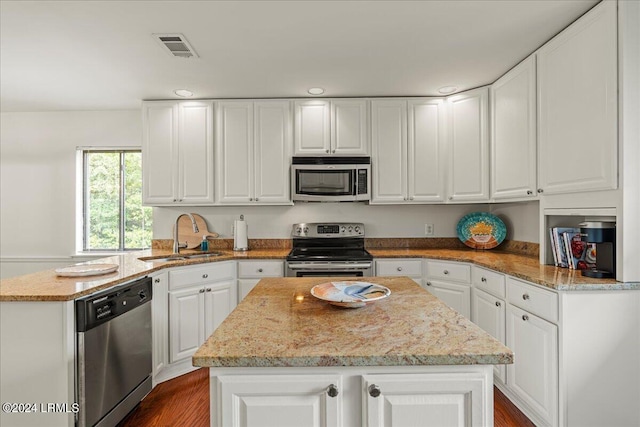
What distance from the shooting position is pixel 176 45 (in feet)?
7.51

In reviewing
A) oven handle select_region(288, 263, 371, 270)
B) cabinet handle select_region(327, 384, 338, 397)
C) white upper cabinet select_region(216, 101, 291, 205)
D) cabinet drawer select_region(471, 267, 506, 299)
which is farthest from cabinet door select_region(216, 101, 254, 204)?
cabinet handle select_region(327, 384, 338, 397)

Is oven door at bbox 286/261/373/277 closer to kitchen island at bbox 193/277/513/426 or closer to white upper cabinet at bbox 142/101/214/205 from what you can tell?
white upper cabinet at bbox 142/101/214/205

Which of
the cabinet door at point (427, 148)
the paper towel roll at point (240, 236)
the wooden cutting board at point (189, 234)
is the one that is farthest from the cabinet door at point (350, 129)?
the wooden cutting board at point (189, 234)

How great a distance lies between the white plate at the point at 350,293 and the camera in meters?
1.29

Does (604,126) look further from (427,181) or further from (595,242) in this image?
(427,181)

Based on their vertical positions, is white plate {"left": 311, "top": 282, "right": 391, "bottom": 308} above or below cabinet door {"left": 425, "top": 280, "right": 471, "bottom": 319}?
above

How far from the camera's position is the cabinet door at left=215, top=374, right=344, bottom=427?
957mm

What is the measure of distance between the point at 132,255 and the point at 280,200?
4.77ft

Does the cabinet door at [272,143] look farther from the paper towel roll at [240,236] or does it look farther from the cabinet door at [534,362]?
the cabinet door at [534,362]

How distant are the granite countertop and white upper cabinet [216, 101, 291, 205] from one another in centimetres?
80

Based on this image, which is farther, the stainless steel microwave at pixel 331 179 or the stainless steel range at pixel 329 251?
the stainless steel microwave at pixel 331 179

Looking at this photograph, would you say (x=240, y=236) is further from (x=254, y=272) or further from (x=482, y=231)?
(x=482, y=231)

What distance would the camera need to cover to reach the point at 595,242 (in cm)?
186

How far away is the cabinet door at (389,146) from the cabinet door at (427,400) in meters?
2.47
